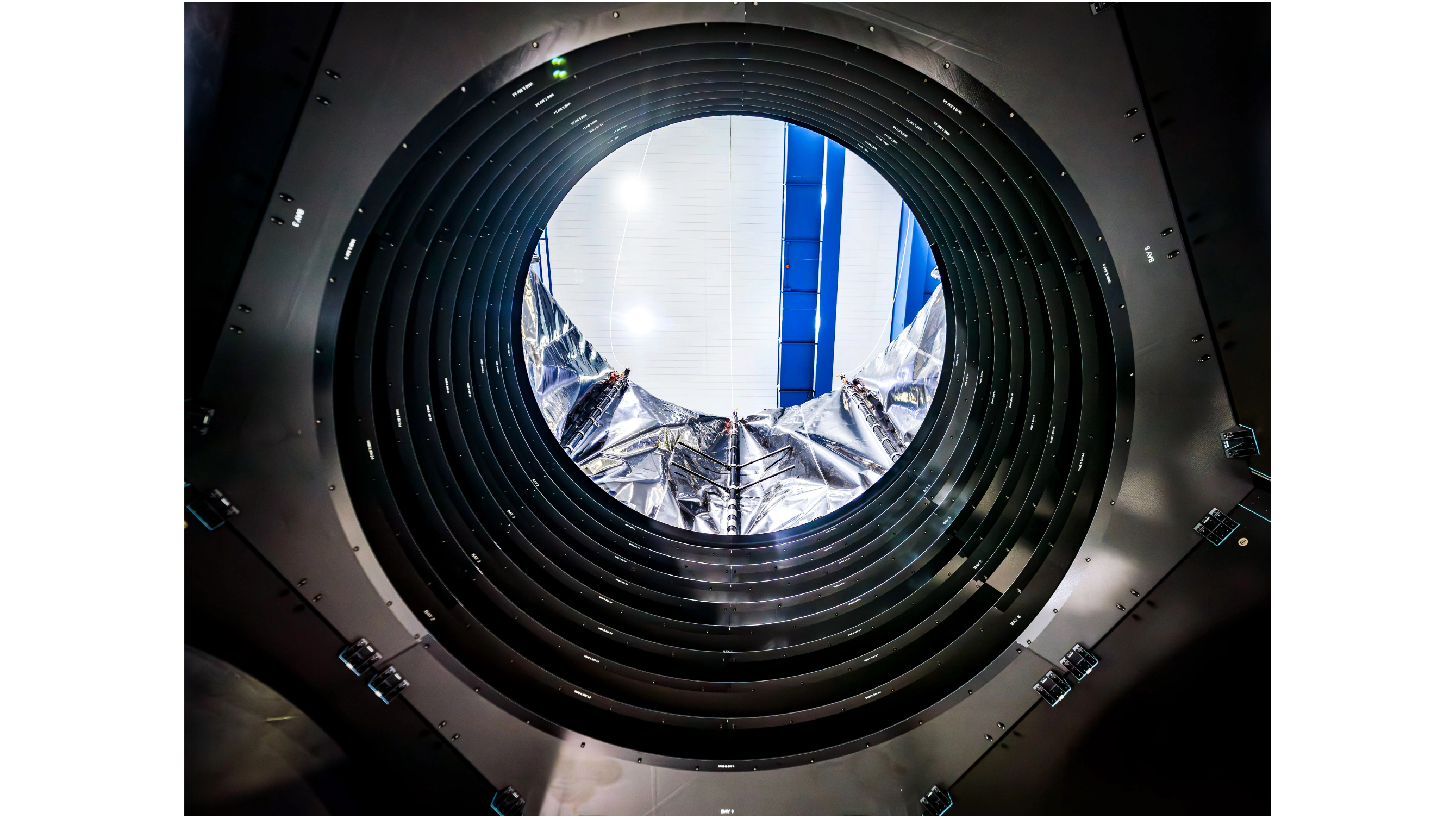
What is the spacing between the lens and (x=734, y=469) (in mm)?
9367

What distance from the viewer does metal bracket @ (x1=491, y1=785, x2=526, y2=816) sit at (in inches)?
178

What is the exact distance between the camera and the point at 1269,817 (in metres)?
4.02

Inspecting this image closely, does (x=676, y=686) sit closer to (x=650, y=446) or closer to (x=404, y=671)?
(x=404, y=671)

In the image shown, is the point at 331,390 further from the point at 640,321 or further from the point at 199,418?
the point at 640,321

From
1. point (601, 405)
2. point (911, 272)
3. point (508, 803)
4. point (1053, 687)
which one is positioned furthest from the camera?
point (601, 405)

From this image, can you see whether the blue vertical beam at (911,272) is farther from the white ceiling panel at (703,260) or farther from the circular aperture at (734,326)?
the white ceiling panel at (703,260)

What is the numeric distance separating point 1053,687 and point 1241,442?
2195 millimetres

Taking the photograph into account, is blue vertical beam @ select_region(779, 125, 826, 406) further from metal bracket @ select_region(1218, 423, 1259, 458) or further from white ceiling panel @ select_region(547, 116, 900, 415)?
metal bracket @ select_region(1218, 423, 1259, 458)

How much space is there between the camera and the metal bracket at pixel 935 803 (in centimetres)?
456

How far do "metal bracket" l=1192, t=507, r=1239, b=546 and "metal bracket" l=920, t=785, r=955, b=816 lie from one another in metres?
2.76

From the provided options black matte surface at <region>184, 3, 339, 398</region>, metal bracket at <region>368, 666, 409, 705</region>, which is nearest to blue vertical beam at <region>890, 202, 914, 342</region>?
black matte surface at <region>184, 3, 339, 398</region>

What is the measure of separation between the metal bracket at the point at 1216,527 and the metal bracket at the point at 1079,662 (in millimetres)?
1170

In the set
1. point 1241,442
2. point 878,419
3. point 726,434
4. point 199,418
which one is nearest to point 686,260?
point 726,434

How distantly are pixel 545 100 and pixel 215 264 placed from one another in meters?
2.23
